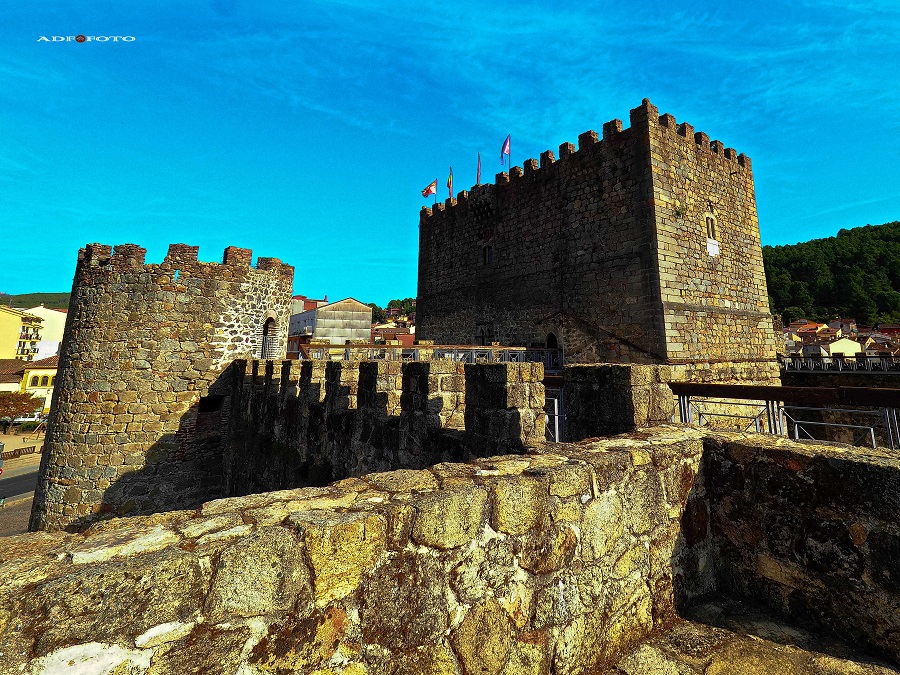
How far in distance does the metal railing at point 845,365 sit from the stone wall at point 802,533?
20646 millimetres

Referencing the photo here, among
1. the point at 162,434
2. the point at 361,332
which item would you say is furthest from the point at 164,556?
the point at 361,332

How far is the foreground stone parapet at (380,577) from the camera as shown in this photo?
1238 mm

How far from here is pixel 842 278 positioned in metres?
67.0

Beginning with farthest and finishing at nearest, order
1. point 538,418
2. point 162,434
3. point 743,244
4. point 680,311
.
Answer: point 743,244, point 680,311, point 162,434, point 538,418

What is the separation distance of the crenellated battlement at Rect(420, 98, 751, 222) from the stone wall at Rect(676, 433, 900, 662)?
40.8 ft

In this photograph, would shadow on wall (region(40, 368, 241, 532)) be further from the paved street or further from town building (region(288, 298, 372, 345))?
town building (region(288, 298, 372, 345))

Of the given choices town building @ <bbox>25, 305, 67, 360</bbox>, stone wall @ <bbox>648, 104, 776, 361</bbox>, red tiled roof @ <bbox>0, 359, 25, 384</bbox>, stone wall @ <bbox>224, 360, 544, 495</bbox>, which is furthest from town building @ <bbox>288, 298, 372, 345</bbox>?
town building @ <bbox>25, 305, 67, 360</bbox>

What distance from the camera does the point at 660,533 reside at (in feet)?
8.64

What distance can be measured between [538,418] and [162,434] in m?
9.24

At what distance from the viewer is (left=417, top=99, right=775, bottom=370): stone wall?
12.4m

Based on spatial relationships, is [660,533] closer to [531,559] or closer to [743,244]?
[531,559]

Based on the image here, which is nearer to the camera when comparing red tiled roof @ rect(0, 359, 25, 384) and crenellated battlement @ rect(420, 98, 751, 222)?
crenellated battlement @ rect(420, 98, 751, 222)

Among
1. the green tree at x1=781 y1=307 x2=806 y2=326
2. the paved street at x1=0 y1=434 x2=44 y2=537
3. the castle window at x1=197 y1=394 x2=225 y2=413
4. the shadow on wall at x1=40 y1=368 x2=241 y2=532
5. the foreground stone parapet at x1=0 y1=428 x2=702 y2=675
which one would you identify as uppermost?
the green tree at x1=781 y1=307 x2=806 y2=326

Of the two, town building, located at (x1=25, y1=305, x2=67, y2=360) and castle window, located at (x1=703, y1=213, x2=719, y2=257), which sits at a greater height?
town building, located at (x1=25, y1=305, x2=67, y2=360)
